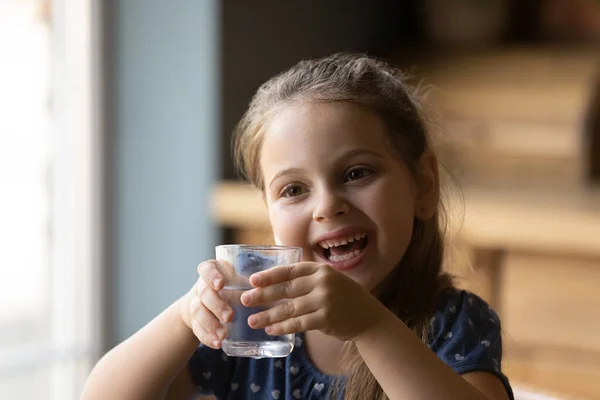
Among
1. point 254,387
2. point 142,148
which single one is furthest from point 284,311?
point 142,148

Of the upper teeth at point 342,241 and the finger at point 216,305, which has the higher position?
the upper teeth at point 342,241

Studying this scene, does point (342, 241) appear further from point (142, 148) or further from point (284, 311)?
point (142, 148)

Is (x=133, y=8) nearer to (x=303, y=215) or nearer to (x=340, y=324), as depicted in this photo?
(x=303, y=215)

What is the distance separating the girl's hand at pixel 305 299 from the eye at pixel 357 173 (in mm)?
182

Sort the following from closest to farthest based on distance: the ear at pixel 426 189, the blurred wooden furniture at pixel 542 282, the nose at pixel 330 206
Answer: the nose at pixel 330 206 → the ear at pixel 426 189 → the blurred wooden furniture at pixel 542 282

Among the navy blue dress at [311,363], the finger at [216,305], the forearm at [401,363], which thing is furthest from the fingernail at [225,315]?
the navy blue dress at [311,363]

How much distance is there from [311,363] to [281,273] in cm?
32

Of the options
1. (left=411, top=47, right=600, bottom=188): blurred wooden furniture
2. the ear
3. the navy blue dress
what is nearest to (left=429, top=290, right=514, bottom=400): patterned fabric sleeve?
the navy blue dress

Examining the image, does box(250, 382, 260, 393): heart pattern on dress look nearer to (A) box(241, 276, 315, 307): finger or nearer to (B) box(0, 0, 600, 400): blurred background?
(A) box(241, 276, 315, 307): finger

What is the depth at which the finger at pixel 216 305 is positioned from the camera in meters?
1.01

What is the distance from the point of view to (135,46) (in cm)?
288

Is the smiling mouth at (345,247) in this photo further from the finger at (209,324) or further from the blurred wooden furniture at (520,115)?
the blurred wooden furniture at (520,115)

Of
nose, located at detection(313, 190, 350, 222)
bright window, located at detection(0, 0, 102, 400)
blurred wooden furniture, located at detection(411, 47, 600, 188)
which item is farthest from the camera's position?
blurred wooden furniture, located at detection(411, 47, 600, 188)

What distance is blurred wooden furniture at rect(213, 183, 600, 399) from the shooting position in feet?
8.04
